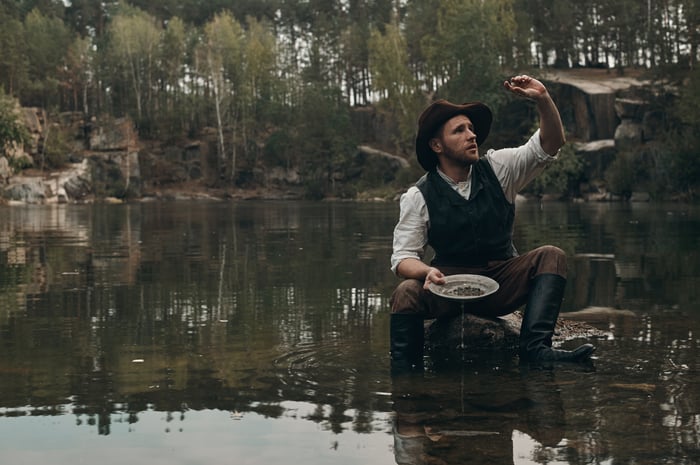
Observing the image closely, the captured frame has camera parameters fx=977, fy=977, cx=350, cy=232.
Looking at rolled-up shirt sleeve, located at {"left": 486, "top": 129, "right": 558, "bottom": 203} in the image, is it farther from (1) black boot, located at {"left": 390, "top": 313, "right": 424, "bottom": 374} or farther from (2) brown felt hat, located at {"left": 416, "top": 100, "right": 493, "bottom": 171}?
(1) black boot, located at {"left": 390, "top": 313, "right": 424, "bottom": 374}

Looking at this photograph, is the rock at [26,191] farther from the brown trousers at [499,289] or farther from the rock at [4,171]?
the brown trousers at [499,289]

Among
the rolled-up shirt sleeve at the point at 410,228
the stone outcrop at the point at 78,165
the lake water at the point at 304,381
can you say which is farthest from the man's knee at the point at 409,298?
the stone outcrop at the point at 78,165

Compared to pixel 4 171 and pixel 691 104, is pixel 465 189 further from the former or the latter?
pixel 4 171

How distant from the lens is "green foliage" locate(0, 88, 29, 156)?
65.3m

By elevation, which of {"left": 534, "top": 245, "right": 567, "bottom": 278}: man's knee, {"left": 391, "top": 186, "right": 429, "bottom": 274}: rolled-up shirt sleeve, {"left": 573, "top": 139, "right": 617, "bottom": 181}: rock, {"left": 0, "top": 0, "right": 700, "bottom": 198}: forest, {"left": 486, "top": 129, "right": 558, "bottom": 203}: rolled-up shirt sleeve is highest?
{"left": 0, "top": 0, "right": 700, "bottom": 198}: forest

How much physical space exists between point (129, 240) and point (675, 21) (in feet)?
174

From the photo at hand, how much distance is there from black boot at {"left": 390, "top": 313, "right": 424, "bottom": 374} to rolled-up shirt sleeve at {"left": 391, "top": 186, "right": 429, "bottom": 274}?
15.0 inches

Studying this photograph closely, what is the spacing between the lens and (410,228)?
644 cm

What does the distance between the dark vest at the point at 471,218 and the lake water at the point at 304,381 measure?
761 mm

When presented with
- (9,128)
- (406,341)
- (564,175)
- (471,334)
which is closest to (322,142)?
(9,128)

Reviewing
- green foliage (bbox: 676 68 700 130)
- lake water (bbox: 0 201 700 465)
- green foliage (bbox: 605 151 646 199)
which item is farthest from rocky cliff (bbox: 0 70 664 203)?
lake water (bbox: 0 201 700 465)

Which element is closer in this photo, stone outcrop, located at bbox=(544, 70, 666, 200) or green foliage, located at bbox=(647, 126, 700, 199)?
green foliage, located at bbox=(647, 126, 700, 199)

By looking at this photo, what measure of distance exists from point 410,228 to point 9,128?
6371cm

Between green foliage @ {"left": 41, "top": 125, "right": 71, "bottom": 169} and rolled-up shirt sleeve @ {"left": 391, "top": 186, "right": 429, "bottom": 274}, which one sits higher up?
green foliage @ {"left": 41, "top": 125, "right": 71, "bottom": 169}
